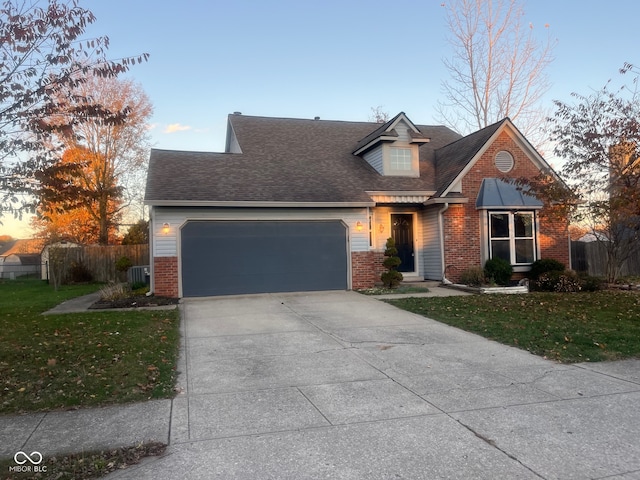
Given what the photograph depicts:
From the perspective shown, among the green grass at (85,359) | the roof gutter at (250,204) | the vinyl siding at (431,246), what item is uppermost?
the roof gutter at (250,204)

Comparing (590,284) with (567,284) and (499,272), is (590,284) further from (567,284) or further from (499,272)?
(499,272)

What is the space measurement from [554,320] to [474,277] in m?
5.55

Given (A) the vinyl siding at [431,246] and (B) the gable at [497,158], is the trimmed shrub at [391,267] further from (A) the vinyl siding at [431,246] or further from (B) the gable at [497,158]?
(B) the gable at [497,158]

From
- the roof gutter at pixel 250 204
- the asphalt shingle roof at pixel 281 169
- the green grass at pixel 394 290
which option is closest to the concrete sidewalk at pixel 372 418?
the green grass at pixel 394 290

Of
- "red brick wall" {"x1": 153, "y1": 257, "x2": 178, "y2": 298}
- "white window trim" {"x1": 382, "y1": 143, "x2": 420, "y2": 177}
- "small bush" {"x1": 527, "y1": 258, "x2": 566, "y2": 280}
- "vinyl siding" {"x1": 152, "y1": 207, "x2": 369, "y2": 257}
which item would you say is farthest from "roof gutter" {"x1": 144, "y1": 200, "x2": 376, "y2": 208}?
"small bush" {"x1": 527, "y1": 258, "x2": 566, "y2": 280}

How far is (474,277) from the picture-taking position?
50.4 ft

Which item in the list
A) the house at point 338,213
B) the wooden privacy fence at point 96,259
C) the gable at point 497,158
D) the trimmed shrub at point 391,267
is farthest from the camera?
the wooden privacy fence at point 96,259

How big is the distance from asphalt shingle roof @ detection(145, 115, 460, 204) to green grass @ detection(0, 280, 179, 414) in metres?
4.34

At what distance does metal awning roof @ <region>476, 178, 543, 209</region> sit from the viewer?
1602cm

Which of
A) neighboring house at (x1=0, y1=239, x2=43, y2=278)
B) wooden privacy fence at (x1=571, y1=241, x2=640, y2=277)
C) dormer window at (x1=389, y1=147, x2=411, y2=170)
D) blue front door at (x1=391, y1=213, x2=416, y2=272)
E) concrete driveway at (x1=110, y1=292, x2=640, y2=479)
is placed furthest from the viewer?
neighboring house at (x1=0, y1=239, x2=43, y2=278)

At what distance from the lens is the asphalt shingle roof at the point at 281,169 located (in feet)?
47.8

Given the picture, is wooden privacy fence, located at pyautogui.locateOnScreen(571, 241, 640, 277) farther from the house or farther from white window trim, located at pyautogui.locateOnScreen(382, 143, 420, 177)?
white window trim, located at pyautogui.locateOnScreen(382, 143, 420, 177)

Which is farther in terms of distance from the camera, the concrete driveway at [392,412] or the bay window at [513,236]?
the bay window at [513,236]

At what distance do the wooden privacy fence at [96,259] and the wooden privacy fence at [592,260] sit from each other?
1910 cm
